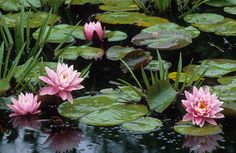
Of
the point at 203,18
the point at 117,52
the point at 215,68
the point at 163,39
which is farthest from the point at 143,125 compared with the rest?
the point at 203,18

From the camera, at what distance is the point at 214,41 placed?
356 centimetres

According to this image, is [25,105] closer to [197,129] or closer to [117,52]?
[197,129]

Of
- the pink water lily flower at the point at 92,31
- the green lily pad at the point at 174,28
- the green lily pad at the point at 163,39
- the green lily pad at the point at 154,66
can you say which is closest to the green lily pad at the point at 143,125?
the green lily pad at the point at 154,66

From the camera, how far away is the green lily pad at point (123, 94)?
8.73 feet

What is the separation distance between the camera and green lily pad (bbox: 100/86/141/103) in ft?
8.73

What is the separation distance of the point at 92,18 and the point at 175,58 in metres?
0.92

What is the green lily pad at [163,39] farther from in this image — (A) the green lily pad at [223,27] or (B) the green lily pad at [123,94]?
(B) the green lily pad at [123,94]

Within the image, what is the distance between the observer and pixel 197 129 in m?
2.38

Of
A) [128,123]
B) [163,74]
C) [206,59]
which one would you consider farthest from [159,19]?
[128,123]

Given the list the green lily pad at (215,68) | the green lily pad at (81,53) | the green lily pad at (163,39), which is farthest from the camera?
the green lily pad at (163,39)

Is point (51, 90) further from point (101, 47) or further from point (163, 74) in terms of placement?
point (101, 47)

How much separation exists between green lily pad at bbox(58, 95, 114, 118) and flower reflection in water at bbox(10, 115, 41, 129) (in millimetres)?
Answer: 112

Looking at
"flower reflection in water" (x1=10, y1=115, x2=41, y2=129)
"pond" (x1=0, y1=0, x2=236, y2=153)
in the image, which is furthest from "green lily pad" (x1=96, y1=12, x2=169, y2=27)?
"flower reflection in water" (x1=10, y1=115, x2=41, y2=129)

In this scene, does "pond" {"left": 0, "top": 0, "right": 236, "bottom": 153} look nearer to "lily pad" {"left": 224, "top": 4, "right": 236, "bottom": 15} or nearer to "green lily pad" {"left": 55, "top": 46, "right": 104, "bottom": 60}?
"green lily pad" {"left": 55, "top": 46, "right": 104, "bottom": 60}
